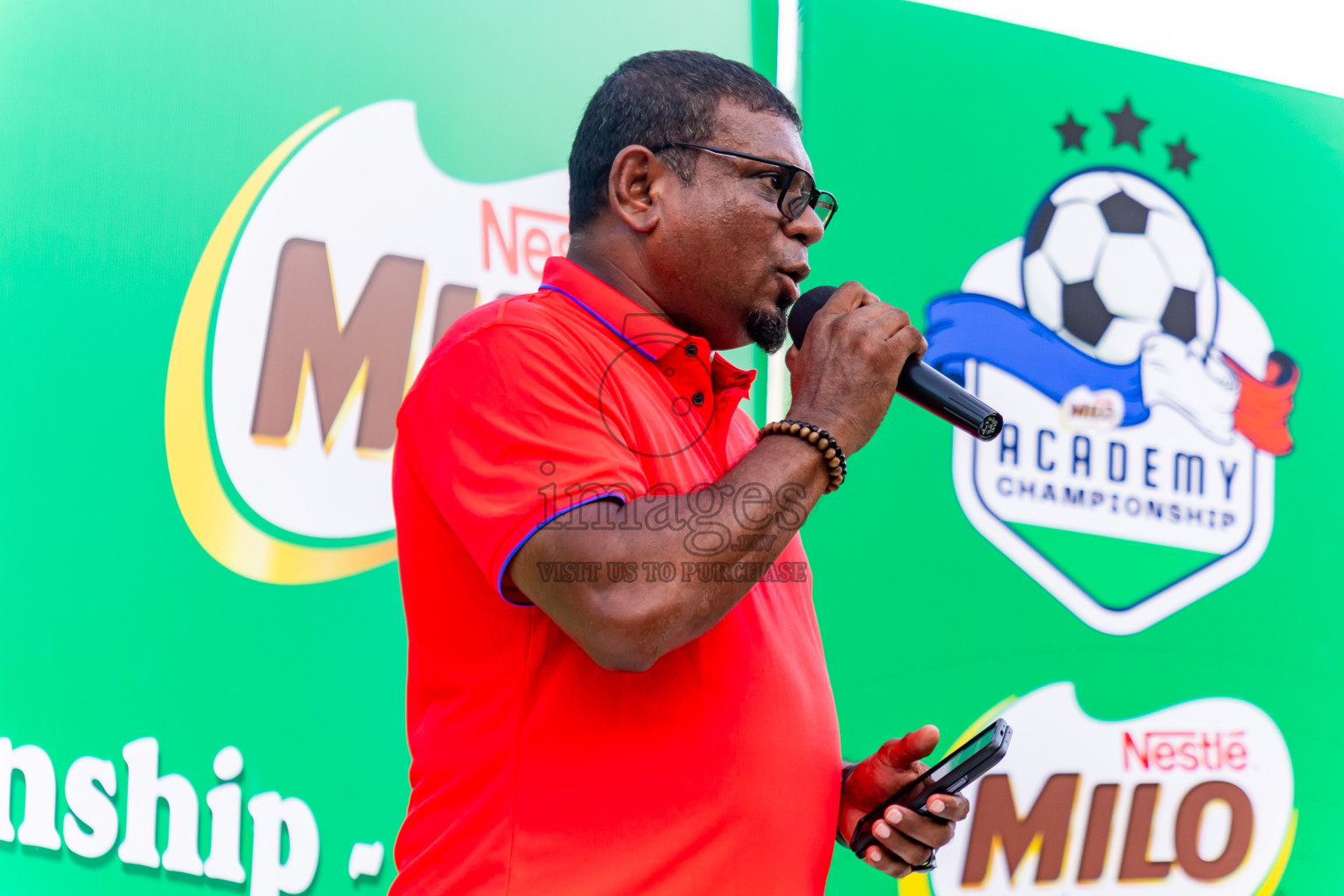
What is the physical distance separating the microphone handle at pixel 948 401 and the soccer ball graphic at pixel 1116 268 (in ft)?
6.44

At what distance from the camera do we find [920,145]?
9.58 feet

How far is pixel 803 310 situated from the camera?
1396 millimetres

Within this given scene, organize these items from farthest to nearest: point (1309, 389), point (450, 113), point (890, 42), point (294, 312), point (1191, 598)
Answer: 1. point (1309, 389)
2. point (1191, 598)
3. point (890, 42)
4. point (450, 113)
5. point (294, 312)

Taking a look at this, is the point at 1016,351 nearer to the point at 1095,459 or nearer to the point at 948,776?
the point at 1095,459

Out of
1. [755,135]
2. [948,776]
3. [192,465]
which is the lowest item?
[948,776]

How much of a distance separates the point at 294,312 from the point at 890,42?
171cm

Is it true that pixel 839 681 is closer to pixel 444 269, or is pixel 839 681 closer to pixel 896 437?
pixel 896 437

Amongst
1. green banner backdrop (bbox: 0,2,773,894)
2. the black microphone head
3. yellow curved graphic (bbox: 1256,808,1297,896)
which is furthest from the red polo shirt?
yellow curved graphic (bbox: 1256,808,1297,896)

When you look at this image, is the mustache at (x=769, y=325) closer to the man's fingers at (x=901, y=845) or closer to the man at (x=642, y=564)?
the man at (x=642, y=564)

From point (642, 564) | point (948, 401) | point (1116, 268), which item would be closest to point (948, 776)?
point (948, 401)

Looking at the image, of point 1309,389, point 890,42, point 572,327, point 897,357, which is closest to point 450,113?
point 890,42

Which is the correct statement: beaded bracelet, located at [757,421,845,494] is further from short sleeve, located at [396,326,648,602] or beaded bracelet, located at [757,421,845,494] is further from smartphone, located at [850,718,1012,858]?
smartphone, located at [850,718,1012,858]

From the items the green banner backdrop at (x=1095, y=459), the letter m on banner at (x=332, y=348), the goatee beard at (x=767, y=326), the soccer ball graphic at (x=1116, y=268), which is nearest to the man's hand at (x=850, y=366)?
the goatee beard at (x=767, y=326)

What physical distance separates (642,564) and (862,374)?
0.35m
